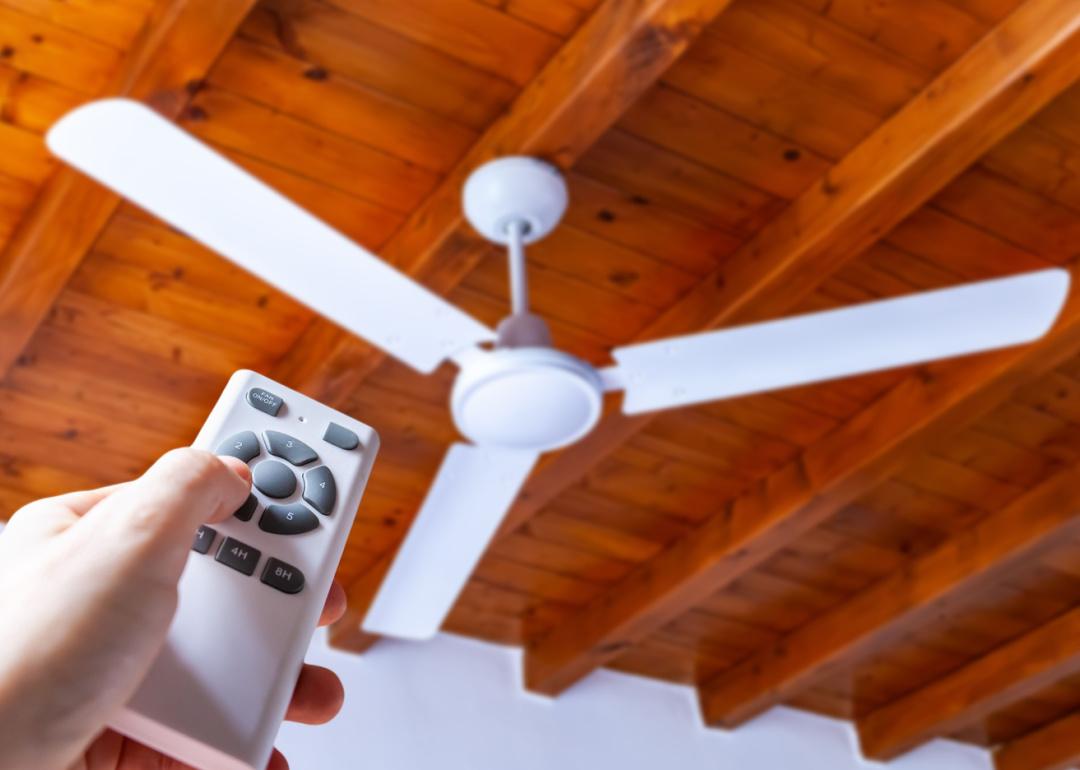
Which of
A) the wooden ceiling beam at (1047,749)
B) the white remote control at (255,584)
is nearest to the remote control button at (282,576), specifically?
the white remote control at (255,584)

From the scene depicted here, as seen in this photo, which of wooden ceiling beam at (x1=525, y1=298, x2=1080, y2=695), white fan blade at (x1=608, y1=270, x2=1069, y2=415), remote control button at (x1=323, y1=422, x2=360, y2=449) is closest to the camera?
remote control button at (x1=323, y1=422, x2=360, y2=449)

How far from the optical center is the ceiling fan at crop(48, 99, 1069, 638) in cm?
134

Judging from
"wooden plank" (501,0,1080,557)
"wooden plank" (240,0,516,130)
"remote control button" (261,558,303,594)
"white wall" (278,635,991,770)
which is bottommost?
"remote control button" (261,558,303,594)

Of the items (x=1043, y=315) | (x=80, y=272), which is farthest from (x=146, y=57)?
(x=1043, y=315)

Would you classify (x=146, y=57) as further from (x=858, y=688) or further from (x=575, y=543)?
(x=858, y=688)

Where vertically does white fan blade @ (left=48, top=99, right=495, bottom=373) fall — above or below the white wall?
below

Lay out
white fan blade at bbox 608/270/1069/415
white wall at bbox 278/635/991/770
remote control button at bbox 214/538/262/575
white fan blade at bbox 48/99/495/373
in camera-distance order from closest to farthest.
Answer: remote control button at bbox 214/538/262/575
white fan blade at bbox 48/99/495/373
white fan blade at bbox 608/270/1069/415
white wall at bbox 278/635/991/770

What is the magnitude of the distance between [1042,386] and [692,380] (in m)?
1.09

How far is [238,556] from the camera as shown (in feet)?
2.07

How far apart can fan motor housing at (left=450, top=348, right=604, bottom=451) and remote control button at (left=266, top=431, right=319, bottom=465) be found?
0.82m

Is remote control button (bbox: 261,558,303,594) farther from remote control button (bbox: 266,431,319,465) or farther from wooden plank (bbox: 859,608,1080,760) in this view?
wooden plank (bbox: 859,608,1080,760)

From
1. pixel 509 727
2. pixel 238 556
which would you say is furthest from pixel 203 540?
pixel 509 727

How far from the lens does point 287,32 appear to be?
1741mm

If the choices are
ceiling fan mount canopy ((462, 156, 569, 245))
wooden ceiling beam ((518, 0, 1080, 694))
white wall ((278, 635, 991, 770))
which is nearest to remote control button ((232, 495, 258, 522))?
ceiling fan mount canopy ((462, 156, 569, 245))
